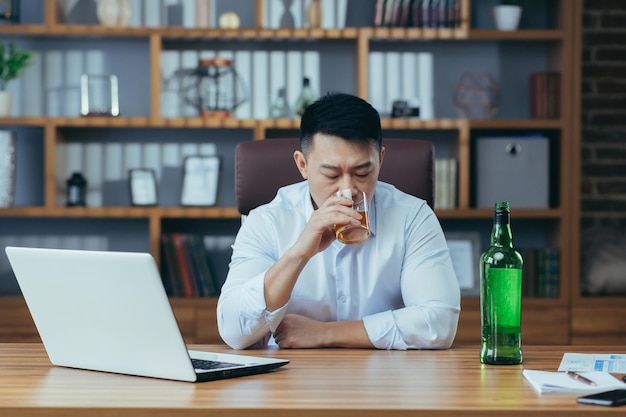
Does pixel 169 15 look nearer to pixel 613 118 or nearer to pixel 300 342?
pixel 613 118

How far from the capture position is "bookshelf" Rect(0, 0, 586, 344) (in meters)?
3.76

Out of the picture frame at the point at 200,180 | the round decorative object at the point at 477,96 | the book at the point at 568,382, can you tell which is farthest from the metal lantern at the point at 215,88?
the book at the point at 568,382

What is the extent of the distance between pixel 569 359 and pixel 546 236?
2.55 m

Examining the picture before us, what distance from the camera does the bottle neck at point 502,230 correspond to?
59.4 inches

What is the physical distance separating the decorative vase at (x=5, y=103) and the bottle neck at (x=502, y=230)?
2759mm

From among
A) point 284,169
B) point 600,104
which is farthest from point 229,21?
point 284,169

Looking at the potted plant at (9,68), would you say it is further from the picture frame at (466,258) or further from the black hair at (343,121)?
the black hair at (343,121)

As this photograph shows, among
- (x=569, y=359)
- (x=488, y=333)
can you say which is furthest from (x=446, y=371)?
(x=569, y=359)

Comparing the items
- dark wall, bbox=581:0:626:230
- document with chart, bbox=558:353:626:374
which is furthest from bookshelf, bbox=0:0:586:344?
document with chart, bbox=558:353:626:374

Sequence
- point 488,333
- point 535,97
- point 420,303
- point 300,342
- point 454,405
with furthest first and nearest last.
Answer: point 535,97, point 420,303, point 300,342, point 488,333, point 454,405

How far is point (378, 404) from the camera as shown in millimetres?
1193

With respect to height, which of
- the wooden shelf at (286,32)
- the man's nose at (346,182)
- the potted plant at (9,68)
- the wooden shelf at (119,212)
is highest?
the wooden shelf at (286,32)

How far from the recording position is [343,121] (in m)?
2.09

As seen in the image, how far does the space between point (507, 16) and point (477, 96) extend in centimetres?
35
